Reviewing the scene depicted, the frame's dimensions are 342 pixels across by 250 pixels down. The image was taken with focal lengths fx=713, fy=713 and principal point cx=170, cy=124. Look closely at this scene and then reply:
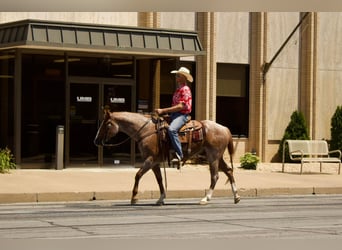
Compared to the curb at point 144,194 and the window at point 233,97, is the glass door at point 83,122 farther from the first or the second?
the curb at point 144,194

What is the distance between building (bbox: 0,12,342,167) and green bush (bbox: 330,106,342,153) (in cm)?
80

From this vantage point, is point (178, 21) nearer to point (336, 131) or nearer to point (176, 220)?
point (336, 131)

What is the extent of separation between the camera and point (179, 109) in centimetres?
1195

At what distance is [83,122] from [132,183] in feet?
14.9

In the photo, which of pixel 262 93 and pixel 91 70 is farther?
pixel 262 93

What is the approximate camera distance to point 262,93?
81.5 feet

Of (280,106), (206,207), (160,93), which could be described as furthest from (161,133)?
(280,106)

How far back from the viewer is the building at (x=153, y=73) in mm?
19047

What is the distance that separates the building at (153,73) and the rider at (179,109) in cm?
311

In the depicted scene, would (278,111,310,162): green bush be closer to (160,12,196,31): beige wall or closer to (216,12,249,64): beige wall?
(216,12,249,64): beige wall

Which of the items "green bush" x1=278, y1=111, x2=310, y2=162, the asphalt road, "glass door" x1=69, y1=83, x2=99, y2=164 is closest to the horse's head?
the asphalt road

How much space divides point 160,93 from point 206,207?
10358mm

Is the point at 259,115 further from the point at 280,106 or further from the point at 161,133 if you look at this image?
the point at 161,133

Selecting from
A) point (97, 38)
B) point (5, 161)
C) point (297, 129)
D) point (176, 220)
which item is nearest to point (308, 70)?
point (297, 129)
